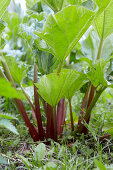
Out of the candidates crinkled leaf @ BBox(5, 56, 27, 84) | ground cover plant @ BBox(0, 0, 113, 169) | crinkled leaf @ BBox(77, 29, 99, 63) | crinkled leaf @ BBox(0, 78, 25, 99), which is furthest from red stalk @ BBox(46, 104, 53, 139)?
crinkled leaf @ BBox(0, 78, 25, 99)

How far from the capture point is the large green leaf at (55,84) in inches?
29.9

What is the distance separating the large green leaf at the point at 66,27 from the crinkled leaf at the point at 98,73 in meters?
0.14

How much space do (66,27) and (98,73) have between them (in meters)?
0.23

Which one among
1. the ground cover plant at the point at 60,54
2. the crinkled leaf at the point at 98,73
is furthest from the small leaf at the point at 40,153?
the crinkled leaf at the point at 98,73

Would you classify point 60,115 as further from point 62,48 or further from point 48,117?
point 62,48

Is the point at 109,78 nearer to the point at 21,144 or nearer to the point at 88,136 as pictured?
the point at 88,136

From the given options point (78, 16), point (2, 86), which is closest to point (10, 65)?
point (78, 16)

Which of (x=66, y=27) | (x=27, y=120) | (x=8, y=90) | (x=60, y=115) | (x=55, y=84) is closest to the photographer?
(x=8, y=90)

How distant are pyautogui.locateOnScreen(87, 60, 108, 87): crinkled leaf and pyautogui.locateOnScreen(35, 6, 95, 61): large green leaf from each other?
0.14 metres

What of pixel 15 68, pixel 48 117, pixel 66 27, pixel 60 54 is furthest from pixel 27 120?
pixel 66 27

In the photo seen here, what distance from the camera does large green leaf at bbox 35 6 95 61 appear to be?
2.04 ft

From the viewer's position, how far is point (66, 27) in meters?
0.66

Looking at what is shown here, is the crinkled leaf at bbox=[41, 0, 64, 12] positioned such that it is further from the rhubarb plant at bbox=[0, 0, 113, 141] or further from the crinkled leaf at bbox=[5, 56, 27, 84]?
the crinkled leaf at bbox=[5, 56, 27, 84]

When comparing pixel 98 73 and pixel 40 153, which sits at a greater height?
pixel 98 73
